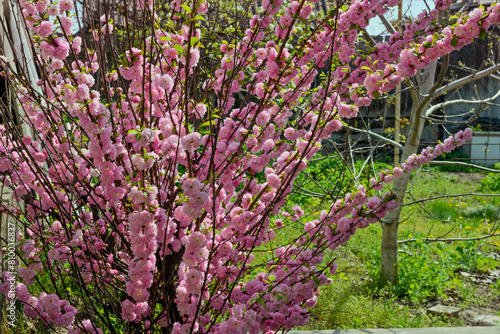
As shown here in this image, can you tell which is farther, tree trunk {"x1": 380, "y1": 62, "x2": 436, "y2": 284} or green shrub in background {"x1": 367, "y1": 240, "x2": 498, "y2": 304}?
green shrub in background {"x1": 367, "y1": 240, "x2": 498, "y2": 304}

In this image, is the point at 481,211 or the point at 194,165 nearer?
the point at 194,165

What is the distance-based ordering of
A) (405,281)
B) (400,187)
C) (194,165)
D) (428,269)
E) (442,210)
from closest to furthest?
(194,165)
(400,187)
(405,281)
(428,269)
(442,210)

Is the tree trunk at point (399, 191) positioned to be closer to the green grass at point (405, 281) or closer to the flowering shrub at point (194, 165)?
the green grass at point (405, 281)

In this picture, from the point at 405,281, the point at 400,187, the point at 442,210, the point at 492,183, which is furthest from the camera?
the point at 492,183

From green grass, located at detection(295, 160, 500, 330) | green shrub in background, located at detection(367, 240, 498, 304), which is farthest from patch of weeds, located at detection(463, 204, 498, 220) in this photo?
green shrub in background, located at detection(367, 240, 498, 304)

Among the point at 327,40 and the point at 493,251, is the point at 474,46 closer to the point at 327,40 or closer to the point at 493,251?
the point at 493,251

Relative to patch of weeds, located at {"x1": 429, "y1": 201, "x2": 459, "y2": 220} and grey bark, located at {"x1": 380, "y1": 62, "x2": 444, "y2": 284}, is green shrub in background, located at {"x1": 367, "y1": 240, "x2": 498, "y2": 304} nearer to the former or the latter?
grey bark, located at {"x1": 380, "y1": 62, "x2": 444, "y2": 284}

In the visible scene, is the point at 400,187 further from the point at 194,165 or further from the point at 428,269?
the point at 194,165

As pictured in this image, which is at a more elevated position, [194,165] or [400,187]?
[194,165]

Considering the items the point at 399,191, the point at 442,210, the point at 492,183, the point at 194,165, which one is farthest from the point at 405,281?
the point at 492,183

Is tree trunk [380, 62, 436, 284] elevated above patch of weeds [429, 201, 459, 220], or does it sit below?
above

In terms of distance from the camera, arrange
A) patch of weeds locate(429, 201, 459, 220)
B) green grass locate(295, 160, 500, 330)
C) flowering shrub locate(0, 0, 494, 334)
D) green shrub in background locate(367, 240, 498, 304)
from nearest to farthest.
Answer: flowering shrub locate(0, 0, 494, 334), green grass locate(295, 160, 500, 330), green shrub in background locate(367, 240, 498, 304), patch of weeds locate(429, 201, 459, 220)

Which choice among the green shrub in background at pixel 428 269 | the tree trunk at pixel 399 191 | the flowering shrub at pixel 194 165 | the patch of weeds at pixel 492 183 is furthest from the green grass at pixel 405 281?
the patch of weeds at pixel 492 183

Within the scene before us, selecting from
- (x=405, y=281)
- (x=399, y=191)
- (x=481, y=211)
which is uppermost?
(x=399, y=191)
